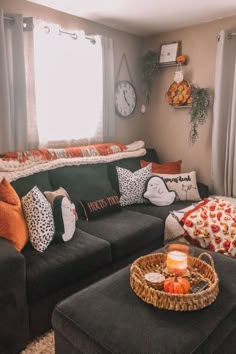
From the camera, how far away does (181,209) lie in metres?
2.78

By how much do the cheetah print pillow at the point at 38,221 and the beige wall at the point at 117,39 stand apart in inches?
64.5

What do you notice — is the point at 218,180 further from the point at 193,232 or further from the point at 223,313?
the point at 223,313

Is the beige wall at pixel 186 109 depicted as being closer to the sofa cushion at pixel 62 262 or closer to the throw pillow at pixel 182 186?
the throw pillow at pixel 182 186

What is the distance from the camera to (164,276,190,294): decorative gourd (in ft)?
4.64

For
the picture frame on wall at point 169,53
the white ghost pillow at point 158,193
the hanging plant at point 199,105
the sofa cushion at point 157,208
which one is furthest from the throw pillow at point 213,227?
the picture frame on wall at point 169,53

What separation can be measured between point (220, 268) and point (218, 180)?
5.41 ft

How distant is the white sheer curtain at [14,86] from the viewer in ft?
7.89

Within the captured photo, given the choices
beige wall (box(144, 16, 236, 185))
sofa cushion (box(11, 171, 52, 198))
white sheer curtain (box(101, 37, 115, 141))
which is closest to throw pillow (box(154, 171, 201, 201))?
beige wall (box(144, 16, 236, 185))

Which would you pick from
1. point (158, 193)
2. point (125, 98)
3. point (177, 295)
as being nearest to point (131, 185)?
point (158, 193)

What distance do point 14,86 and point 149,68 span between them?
67.9 inches

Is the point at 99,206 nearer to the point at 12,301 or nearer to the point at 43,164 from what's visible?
the point at 43,164

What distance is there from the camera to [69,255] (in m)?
1.91

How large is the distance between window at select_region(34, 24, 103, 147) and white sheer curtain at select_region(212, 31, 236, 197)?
1.21m

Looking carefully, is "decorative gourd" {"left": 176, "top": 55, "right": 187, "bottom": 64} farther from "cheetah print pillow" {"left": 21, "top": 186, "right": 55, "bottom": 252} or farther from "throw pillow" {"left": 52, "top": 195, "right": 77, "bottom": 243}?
"cheetah print pillow" {"left": 21, "top": 186, "right": 55, "bottom": 252}
